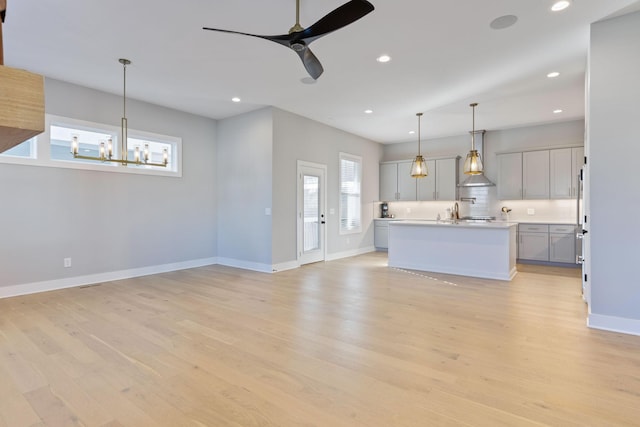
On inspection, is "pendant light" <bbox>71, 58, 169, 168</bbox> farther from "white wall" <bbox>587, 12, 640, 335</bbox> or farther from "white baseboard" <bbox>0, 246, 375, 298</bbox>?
"white wall" <bbox>587, 12, 640, 335</bbox>

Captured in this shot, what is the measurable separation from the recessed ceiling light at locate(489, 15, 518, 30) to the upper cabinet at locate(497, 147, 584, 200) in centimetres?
462

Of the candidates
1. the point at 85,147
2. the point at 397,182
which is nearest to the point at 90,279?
the point at 85,147

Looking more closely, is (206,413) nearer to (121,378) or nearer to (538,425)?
(121,378)

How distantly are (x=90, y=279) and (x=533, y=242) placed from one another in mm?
8286

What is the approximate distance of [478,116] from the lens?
684 cm

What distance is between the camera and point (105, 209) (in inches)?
215

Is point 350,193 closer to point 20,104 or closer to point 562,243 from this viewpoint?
point 562,243

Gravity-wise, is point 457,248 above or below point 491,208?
below

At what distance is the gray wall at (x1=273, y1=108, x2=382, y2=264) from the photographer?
6.33 metres

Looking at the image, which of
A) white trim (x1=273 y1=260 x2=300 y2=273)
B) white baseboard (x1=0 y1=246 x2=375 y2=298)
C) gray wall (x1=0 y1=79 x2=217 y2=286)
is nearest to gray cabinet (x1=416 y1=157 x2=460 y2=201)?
white baseboard (x1=0 y1=246 x2=375 y2=298)

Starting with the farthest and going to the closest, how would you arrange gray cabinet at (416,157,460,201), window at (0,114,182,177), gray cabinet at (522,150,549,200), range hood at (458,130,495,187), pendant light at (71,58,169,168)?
gray cabinet at (416,157,460,201) → range hood at (458,130,495,187) → gray cabinet at (522,150,549,200) → window at (0,114,182,177) → pendant light at (71,58,169,168)

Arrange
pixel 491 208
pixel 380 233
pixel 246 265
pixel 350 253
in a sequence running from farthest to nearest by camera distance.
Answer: pixel 380 233, pixel 350 253, pixel 491 208, pixel 246 265

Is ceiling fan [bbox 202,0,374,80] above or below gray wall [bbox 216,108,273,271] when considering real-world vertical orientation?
above

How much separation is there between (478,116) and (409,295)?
14.0ft
